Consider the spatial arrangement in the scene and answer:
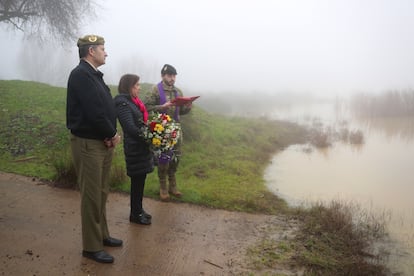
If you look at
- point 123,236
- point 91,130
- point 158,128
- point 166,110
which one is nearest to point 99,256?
point 123,236

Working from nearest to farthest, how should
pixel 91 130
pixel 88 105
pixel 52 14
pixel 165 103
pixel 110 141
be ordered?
pixel 88 105 < pixel 91 130 < pixel 110 141 < pixel 165 103 < pixel 52 14

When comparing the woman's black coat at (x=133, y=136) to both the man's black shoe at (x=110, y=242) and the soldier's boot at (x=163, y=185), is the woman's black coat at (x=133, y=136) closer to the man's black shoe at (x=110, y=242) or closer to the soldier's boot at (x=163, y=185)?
the man's black shoe at (x=110, y=242)

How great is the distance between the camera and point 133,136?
4.79 m

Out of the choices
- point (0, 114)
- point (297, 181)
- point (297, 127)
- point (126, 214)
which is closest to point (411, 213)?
point (297, 181)

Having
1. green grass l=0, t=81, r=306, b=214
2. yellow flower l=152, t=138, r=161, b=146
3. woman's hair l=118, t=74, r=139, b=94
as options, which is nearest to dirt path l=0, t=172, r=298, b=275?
green grass l=0, t=81, r=306, b=214

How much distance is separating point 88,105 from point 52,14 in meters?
14.2

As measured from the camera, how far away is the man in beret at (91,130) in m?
3.59

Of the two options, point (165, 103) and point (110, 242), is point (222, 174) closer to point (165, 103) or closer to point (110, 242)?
point (165, 103)

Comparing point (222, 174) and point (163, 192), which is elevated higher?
point (163, 192)

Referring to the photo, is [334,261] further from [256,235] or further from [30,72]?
[30,72]

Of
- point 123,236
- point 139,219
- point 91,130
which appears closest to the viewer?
point 91,130

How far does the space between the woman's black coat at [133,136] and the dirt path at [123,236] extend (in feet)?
2.80

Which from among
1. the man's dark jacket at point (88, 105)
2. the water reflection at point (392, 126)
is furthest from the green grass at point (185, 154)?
the water reflection at point (392, 126)

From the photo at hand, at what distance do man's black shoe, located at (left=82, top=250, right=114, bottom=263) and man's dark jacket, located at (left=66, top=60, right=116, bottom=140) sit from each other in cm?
124
